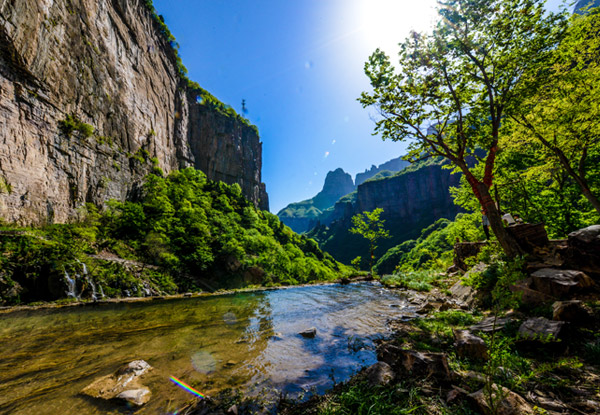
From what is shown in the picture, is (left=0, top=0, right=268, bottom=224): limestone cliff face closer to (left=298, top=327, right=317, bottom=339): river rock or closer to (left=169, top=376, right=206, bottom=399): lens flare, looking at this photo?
(left=169, top=376, right=206, bottom=399): lens flare

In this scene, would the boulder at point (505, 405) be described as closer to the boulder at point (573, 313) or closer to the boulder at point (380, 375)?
the boulder at point (380, 375)

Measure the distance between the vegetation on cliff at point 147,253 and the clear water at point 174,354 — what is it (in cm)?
650

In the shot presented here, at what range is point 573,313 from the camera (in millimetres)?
4660

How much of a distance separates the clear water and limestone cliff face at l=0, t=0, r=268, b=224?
16.9 m

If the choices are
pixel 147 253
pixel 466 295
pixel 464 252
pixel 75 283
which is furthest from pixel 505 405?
pixel 147 253

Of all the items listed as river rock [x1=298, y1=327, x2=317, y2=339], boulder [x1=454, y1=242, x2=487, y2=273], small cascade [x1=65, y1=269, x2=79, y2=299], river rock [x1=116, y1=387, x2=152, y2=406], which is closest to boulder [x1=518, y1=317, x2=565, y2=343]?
river rock [x1=298, y1=327, x2=317, y2=339]

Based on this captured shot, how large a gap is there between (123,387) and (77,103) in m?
36.8

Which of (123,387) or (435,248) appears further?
(435,248)

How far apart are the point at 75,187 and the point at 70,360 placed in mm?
28408

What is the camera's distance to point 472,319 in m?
7.00

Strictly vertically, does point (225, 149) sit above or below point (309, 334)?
above

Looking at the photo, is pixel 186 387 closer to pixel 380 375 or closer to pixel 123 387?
pixel 123 387

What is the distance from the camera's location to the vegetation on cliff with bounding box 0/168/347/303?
1473 centimetres

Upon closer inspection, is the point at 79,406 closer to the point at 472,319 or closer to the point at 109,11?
the point at 472,319
